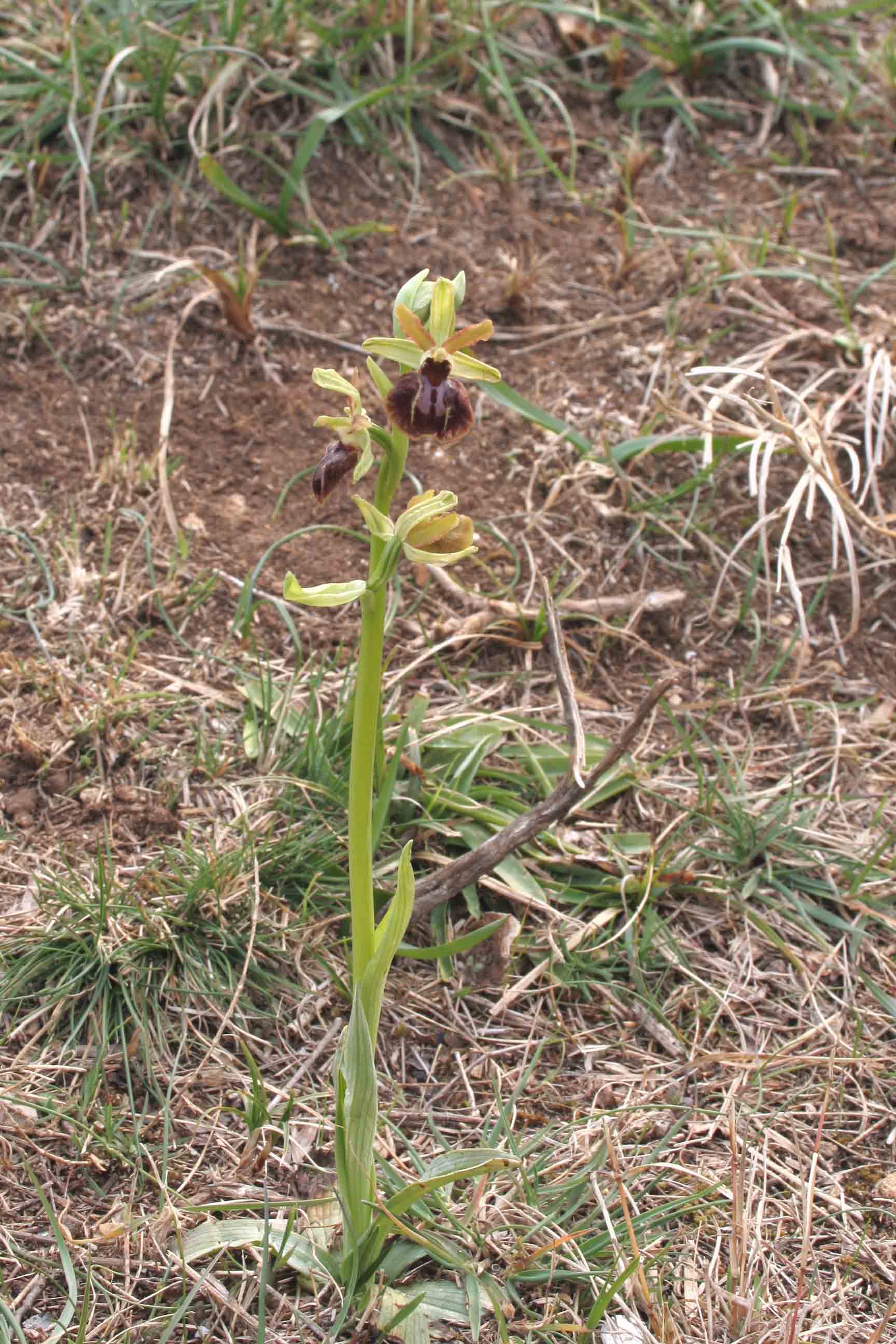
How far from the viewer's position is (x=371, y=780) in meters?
1.77

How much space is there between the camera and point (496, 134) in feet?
12.0

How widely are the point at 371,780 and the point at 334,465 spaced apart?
439mm

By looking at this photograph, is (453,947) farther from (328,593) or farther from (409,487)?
(409,487)

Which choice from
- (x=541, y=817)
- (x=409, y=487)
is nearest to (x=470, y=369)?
(x=541, y=817)

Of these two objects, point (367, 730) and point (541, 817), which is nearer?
point (367, 730)

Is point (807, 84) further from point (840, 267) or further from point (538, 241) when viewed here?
point (538, 241)

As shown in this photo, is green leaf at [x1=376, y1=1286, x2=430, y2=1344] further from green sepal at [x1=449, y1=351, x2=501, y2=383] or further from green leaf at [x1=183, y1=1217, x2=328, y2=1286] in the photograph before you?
green sepal at [x1=449, y1=351, x2=501, y2=383]

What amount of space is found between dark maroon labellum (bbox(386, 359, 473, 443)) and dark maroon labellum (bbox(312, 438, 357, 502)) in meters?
0.08

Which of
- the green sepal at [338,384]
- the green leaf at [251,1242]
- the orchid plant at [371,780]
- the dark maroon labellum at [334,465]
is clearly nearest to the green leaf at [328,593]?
the orchid plant at [371,780]

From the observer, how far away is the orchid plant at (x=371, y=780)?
1.61 meters

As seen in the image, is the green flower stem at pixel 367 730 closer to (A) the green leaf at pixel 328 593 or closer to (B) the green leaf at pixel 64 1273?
(A) the green leaf at pixel 328 593

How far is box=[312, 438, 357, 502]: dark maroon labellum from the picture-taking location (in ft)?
5.44

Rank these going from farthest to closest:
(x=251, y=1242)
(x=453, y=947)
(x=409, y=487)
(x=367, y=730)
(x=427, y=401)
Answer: (x=409, y=487), (x=453, y=947), (x=251, y=1242), (x=367, y=730), (x=427, y=401)

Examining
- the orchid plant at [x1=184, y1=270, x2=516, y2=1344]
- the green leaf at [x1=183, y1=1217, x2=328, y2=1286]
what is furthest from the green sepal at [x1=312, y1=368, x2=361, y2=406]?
the green leaf at [x1=183, y1=1217, x2=328, y2=1286]
